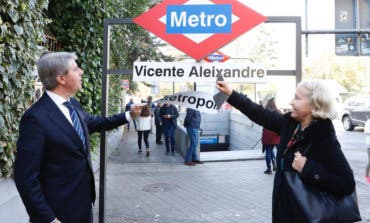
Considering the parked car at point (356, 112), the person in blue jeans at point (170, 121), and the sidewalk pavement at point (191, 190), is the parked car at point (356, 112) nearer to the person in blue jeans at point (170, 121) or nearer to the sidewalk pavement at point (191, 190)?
the sidewalk pavement at point (191, 190)

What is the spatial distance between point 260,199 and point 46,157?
5589mm

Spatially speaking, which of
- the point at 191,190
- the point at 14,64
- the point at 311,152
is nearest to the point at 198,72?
the point at 311,152

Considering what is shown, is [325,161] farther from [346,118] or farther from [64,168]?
[346,118]

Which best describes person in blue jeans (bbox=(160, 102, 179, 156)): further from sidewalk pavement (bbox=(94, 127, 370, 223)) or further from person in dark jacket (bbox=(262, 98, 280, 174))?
person in dark jacket (bbox=(262, 98, 280, 174))

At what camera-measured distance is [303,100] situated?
2.76 m

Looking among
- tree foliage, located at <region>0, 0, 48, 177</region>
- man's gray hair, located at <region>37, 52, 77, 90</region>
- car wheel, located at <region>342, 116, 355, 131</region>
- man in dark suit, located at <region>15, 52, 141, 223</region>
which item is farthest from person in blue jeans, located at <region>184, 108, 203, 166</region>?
car wheel, located at <region>342, 116, 355, 131</region>

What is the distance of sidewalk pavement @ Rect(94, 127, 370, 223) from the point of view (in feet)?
21.4

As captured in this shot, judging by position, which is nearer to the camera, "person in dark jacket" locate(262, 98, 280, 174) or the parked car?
"person in dark jacket" locate(262, 98, 280, 174)

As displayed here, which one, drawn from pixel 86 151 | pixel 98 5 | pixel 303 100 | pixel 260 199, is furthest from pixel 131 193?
pixel 303 100

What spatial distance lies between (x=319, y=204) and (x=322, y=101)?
2.10ft

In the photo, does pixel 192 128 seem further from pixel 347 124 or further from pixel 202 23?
pixel 347 124

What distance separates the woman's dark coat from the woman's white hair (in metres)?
0.05

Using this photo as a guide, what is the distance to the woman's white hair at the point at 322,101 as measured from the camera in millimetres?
2691

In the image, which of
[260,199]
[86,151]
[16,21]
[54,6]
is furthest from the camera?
[260,199]
